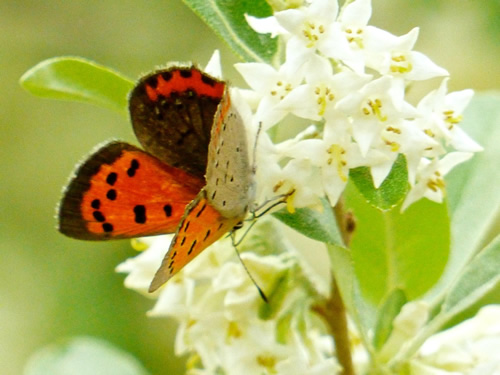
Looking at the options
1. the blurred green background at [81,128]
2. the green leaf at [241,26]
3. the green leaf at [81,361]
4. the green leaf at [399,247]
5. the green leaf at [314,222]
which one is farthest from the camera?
the blurred green background at [81,128]

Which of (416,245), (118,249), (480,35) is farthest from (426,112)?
(118,249)

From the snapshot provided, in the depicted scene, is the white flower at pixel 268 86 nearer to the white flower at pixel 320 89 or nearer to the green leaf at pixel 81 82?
the white flower at pixel 320 89

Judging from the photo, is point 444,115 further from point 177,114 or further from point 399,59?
point 177,114

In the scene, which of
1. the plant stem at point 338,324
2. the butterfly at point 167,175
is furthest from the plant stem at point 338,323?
the butterfly at point 167,175

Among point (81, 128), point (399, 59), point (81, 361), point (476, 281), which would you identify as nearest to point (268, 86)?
point (399, 59)

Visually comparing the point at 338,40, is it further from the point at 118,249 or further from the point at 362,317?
the point at 118,249
